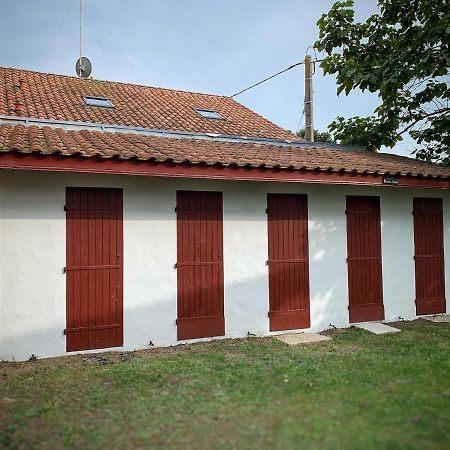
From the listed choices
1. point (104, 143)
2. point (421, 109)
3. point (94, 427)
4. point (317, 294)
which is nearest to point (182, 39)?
point (421, 109)

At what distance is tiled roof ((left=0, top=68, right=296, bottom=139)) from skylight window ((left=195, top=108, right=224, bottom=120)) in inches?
8.4

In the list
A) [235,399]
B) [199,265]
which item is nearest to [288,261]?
[199,265]

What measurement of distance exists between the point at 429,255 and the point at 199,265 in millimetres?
4930

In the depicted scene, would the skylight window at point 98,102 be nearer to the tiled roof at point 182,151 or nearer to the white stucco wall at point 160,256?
the tiled roof at point 182,151

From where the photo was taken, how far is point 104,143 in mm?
6992

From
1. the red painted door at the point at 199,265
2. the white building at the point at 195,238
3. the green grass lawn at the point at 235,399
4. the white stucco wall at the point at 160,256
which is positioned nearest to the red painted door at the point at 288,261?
the white building at the point at 195,238

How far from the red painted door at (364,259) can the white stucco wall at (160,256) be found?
0.14 metres

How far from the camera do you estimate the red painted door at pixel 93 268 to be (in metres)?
6.54

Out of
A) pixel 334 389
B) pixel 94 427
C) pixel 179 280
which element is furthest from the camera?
pixel 179 280

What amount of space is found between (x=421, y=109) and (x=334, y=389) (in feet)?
34.8

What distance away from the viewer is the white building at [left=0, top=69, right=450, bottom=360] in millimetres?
6305

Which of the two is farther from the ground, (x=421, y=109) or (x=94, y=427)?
(x=421, y=109)

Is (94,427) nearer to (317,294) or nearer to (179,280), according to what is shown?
(179,280)

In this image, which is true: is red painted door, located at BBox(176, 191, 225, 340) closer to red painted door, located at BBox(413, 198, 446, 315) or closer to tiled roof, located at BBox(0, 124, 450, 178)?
tiled roof, located at BBox(0, 124, 450, 178)
